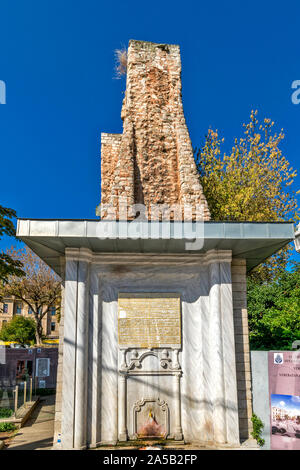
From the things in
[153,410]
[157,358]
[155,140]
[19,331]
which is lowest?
[19,331]

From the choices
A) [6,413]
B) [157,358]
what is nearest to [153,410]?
[157,358]

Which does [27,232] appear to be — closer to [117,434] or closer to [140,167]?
[117,434]

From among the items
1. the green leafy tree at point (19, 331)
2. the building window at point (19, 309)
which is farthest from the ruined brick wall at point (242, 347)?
the building window at point (19, 309)

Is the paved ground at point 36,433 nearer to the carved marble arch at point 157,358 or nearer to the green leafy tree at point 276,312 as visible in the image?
the carved marble arch at point 157,358

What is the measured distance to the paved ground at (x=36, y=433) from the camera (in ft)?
24.5

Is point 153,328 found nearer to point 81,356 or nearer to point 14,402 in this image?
point 81,356

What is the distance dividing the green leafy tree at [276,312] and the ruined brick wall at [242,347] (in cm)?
431

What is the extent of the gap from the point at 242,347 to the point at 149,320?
1911 mm

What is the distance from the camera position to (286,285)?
17.4m

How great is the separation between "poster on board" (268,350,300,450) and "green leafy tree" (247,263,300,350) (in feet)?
14.7

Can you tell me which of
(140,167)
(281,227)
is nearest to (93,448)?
(281,227)

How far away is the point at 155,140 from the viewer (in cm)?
1117

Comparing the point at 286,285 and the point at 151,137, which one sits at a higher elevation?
the point at 151,137

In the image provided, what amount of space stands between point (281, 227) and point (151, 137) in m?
5.72
